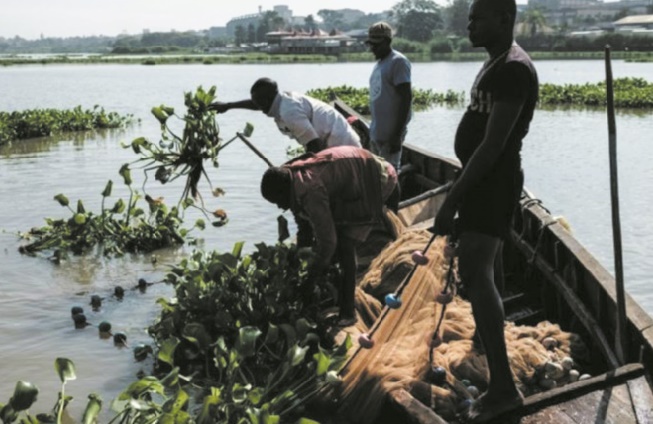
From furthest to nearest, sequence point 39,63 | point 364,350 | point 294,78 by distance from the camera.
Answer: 1. point 39,63
2. point 294,78
3. point 364,350

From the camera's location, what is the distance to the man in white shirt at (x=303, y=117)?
5172mm

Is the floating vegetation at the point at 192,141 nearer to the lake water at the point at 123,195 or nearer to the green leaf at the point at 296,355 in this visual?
the lake water at the point at 123,195

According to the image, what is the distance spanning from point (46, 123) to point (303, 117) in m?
14.6

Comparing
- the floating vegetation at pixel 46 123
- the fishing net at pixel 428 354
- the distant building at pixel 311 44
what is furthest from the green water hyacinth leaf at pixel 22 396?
the distant building at pixel 311 44

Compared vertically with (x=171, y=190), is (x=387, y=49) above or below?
above

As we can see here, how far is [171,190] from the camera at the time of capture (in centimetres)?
1169

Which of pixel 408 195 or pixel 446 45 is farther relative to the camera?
pixel 446 45

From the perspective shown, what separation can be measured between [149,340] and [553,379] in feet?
9.68

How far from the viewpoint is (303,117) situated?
5191 millimetres

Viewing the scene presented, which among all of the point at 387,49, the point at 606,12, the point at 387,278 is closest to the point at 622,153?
the point at 387,49

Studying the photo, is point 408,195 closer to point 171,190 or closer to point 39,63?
point 171,190

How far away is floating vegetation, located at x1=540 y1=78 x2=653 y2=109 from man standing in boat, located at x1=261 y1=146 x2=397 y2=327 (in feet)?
68.0

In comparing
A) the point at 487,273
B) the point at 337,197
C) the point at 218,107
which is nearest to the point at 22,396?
the point at 487,273

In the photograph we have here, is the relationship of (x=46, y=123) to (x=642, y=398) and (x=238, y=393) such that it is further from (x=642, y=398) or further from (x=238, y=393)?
(x=642, y=398)
